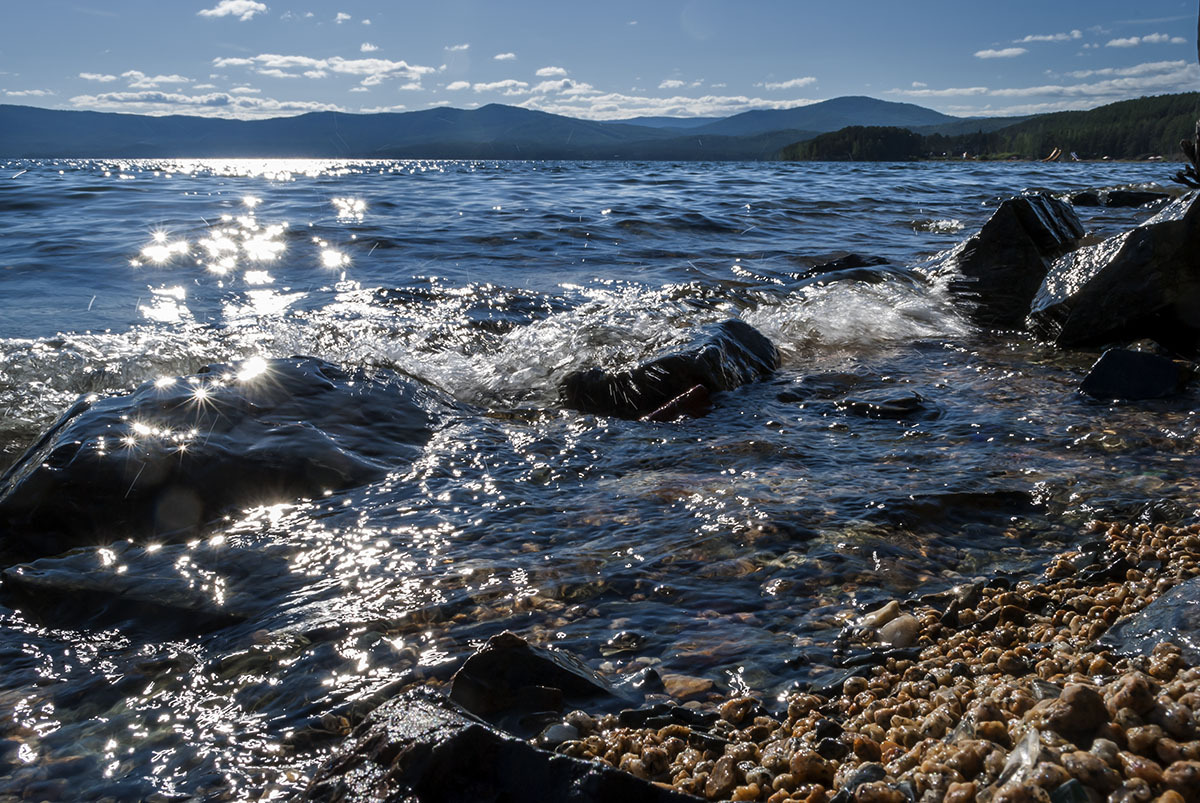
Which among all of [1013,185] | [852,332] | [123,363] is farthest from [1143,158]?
[123,363]

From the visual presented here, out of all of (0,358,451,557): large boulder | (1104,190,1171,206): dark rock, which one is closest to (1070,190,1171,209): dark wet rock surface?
(1104,190,1171,206): dark rock

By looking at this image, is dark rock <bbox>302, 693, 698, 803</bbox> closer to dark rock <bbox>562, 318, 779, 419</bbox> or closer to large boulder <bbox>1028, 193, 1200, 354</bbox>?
dark rock <bbox>562, 318, 779, 419</bbox>

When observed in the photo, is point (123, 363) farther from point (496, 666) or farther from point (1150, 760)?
point (1150, 760)

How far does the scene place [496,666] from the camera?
8.39ft

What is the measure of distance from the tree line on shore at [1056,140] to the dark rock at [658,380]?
97.8 metres

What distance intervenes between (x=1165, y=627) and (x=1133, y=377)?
14.0ft

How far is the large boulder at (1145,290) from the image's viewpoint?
22.8ft

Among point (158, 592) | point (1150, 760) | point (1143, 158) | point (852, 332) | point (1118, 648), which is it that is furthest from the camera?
point (1143, 158)

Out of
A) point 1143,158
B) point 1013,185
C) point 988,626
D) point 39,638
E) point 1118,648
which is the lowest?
point 39,638

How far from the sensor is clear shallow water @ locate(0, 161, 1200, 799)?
2744 millimetres

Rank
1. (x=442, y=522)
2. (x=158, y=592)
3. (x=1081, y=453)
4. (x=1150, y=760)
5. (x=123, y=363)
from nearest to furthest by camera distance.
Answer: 1. (x=1150, y=760)
2. (x=158, y=592)
3. (x=442, y=522)
4. (x=1081, y=453)
5. (x=123, y=363)

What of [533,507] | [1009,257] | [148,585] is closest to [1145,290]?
[1009,257]

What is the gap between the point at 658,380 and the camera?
612 centimetres

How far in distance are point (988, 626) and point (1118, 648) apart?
56 cm
